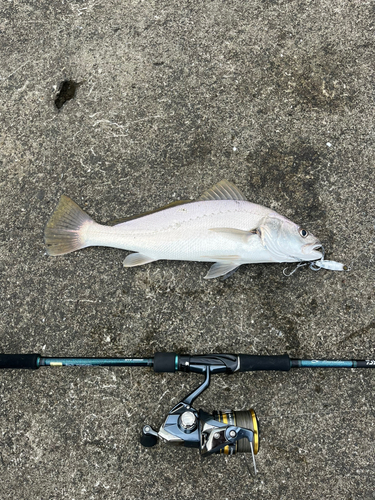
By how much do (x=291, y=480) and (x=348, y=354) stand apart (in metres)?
0.84

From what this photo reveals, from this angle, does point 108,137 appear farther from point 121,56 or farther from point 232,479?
point 232,479

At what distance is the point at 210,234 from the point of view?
2.28m

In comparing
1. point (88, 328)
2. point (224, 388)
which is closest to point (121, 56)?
point (88, 328)

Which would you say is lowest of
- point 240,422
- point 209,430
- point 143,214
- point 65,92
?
point 240,422

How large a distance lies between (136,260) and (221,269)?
1.82 ft

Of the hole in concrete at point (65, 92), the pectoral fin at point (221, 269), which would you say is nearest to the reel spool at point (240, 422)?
the pectoral fin at point (221, 269)

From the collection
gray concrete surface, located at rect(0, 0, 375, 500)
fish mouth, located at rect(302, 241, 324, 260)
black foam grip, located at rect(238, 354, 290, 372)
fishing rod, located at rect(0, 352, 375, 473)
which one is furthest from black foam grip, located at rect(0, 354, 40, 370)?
fish mouth, located at rect(302, 241, 324, 260)

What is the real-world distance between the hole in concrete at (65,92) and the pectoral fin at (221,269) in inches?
66.3

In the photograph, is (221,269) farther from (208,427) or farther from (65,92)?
(65,92)

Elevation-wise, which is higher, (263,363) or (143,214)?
(143,214)

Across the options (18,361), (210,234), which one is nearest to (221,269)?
(210,234)

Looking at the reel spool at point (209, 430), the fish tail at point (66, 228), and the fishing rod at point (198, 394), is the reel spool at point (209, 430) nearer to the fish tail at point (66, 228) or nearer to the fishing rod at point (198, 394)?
the fishing rod at point (198, 394)

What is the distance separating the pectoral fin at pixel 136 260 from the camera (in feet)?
7.77

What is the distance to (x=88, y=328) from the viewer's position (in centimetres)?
240
